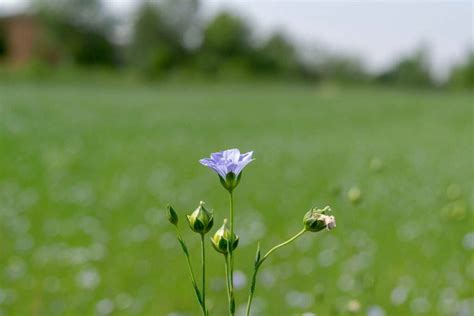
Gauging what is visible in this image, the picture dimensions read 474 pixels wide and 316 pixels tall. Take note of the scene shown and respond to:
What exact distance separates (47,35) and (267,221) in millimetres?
29063

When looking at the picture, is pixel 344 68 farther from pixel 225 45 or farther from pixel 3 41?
pixel 3 41

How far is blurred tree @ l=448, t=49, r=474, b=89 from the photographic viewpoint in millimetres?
34156

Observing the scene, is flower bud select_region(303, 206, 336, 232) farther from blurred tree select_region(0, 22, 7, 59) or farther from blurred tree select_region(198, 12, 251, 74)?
blurred tree select_region(0, 22, 7, 59)

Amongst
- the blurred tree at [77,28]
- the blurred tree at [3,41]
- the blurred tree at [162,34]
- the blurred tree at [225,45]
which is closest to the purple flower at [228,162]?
the blurred tree at [162,34]

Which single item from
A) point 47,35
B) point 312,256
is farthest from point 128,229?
point 47,35

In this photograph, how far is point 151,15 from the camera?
31234 mm

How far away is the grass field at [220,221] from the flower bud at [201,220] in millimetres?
454

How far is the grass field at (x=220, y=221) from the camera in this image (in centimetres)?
181

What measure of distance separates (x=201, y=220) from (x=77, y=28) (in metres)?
30.3

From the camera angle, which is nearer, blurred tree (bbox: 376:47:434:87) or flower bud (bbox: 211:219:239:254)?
flower bud (bbox: 211:219:239:254)

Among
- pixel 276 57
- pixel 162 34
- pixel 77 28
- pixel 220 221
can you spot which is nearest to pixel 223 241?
pixel 220 221

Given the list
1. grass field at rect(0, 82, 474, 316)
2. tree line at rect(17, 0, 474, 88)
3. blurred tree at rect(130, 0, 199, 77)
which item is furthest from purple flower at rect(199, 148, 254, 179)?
blurred tree at rect(130, 0, 199, 77)

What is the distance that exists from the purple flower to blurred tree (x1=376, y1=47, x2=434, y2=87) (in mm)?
36351

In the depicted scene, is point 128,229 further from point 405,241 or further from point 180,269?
point 405,241
